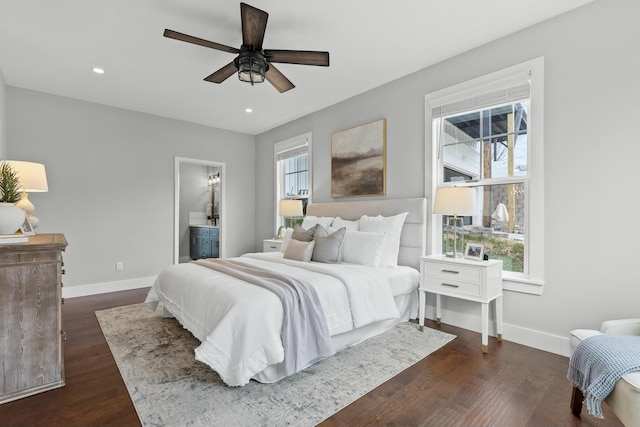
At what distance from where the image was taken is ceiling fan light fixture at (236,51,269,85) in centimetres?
247

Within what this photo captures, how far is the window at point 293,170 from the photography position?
5.20m

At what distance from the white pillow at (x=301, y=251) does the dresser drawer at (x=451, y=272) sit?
121 centimetres

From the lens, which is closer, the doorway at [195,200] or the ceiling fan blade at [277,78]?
the ceiling fan blade at [277,78]

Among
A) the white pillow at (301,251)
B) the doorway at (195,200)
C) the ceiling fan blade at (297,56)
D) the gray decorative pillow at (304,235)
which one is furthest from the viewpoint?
the doorway at (195,200)

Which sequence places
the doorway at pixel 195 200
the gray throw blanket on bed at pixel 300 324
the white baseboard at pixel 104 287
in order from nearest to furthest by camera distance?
1. the gray throw blanket on bed at pixel 300 324
2. the white baseboard at pixel 104 287
3. the doorway at pixel 195 200

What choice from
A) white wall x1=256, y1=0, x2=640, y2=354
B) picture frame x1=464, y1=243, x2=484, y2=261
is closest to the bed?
picture frame x1=464, y1=243, x2=484, y2=261

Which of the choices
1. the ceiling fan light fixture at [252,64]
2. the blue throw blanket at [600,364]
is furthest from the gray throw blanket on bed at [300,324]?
the ceiling fan light fixture at [252,64]

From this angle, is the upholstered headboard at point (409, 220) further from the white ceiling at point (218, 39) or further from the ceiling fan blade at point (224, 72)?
the ceiling fan blade at point (224, 72)

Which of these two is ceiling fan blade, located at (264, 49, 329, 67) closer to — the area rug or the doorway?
the area rug

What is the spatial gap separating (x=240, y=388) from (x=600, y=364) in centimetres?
199

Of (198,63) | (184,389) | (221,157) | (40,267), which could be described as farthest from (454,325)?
(221,157)

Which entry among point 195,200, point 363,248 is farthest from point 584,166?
point 195,200

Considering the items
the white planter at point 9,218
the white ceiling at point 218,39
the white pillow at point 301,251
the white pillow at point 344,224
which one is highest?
the white ceiling at point 218,39

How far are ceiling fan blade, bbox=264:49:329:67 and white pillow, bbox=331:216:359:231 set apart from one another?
73.7 inches
